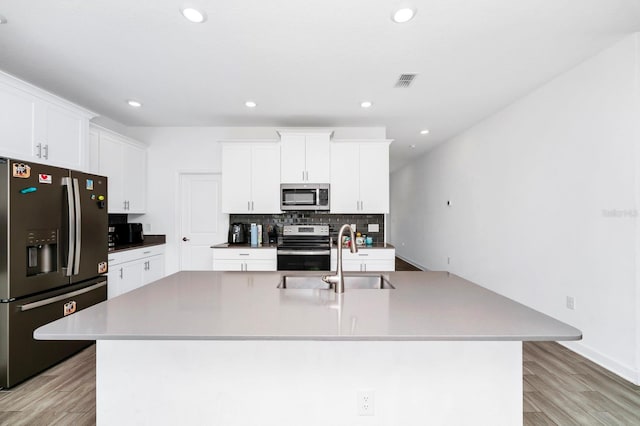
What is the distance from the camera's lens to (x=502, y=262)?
3.81 m

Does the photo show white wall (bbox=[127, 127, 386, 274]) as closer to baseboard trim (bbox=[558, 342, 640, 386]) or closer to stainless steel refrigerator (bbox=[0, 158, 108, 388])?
stainless steel refrigerator (bbox=[0, 158, 108, 388])

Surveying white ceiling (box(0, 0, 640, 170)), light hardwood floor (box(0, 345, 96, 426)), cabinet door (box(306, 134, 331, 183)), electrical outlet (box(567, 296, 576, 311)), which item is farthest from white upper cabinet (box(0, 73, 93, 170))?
electrical outlet (box(567, 296, 576, 311))

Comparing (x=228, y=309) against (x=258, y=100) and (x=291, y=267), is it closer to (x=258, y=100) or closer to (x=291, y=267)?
(x=291, y=267)

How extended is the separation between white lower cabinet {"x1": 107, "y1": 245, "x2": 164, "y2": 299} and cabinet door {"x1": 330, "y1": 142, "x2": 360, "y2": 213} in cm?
256

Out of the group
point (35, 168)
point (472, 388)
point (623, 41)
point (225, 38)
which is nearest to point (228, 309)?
point (472, 388)

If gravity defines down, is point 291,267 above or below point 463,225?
below

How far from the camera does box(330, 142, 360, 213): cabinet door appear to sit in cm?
411

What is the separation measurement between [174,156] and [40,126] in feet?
5.85

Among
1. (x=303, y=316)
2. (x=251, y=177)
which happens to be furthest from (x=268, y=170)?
(x=303, y=316)

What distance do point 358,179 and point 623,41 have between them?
2.71m

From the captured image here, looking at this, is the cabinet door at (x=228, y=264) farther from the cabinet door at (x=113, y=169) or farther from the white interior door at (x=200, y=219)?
the cabinet door at (x=113, y=169)

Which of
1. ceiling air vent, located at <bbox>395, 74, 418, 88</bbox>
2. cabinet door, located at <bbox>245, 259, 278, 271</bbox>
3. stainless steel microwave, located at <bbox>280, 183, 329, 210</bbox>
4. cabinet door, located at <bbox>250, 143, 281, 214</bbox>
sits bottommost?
cabinet door, located at <bbox>245, 259, 278, 271</bbox>

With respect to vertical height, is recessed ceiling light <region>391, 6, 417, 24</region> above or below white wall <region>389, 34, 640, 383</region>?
above

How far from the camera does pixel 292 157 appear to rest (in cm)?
405
